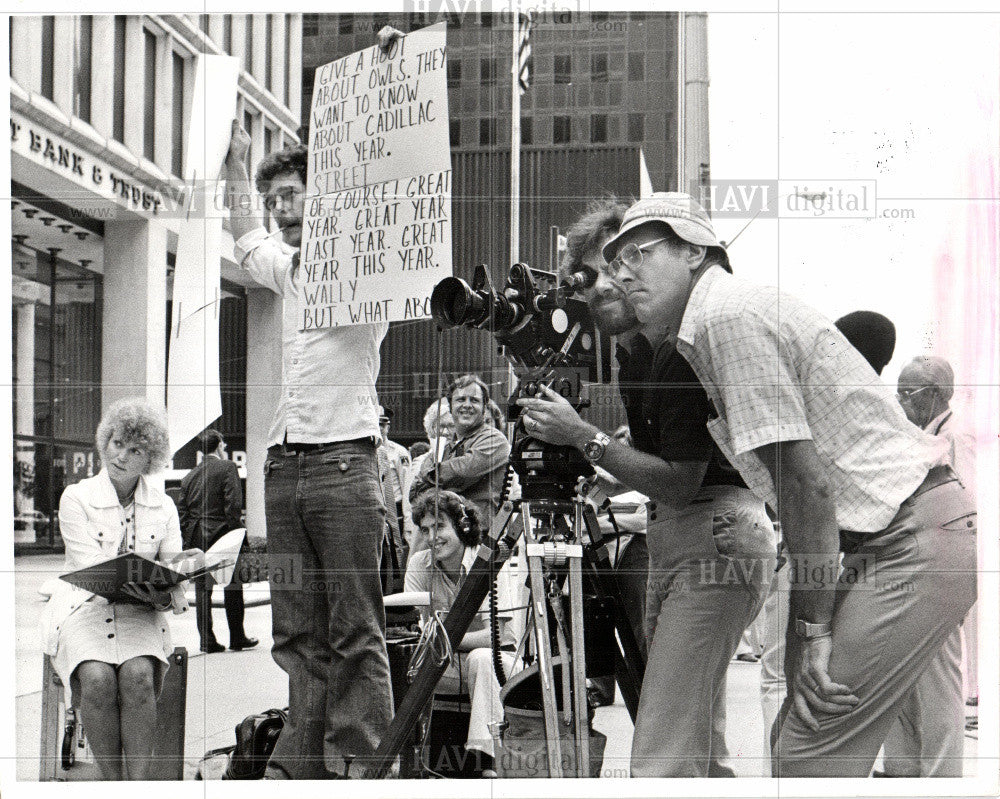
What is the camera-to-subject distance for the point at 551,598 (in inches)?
138

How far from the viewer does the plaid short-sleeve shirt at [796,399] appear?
11.6ft

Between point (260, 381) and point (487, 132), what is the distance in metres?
1.03

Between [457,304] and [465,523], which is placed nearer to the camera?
[457,304]

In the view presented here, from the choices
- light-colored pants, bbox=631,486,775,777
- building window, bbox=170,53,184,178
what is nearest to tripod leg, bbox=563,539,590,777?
light-colored pants, bbox=631,486,775,777

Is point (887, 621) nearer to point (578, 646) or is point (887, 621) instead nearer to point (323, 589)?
point (578, 646)

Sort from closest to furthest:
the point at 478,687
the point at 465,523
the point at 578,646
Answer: the point at 578,646
the point at 478,687
the point at 465,523

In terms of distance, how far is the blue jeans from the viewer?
3713mm

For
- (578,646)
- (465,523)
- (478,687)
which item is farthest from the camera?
(465,523)

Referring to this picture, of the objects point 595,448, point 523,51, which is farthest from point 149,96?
point 595,448

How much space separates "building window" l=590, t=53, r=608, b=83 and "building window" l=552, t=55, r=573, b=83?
0.22ft

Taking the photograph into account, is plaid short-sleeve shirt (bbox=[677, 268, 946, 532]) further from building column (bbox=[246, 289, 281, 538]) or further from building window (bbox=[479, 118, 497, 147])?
building column (bbox=[246, 289, 281, 538])

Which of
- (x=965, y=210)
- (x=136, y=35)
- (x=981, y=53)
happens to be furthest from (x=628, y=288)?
(x=136, y=35)

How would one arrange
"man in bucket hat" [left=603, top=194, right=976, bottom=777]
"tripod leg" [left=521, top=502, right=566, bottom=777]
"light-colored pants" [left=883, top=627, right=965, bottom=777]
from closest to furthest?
"tripod leg" [left=521, top=502, right=566, bottom=777] → "man in bucket hat" [left=603, top=194, right=976, bottom=777] → "light-colored pants" [left=883, top=627, right=965, bottom=777]

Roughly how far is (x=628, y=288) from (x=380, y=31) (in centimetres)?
109
